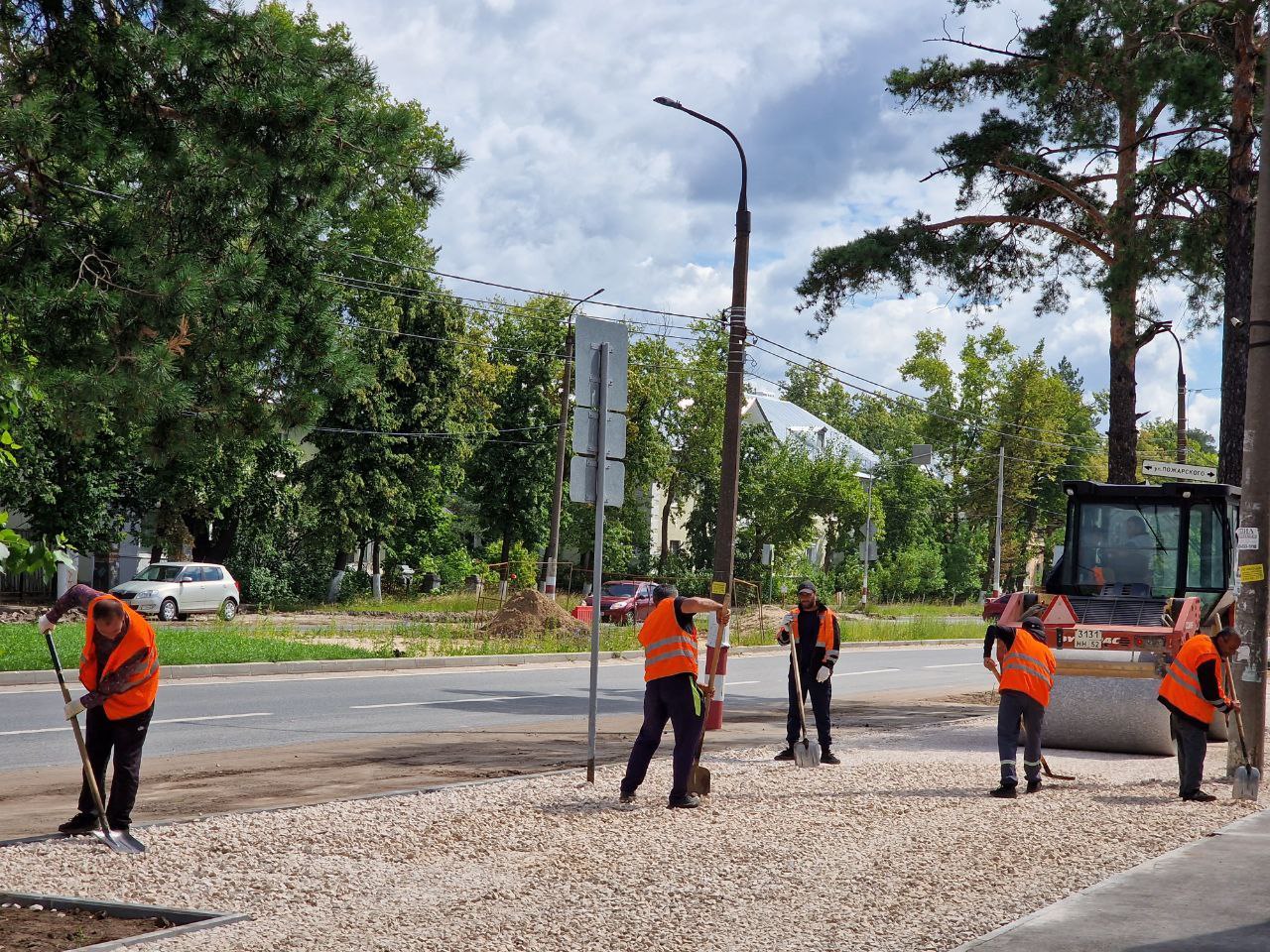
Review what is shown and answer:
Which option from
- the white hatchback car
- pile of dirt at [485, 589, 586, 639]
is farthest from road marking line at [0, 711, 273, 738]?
the white hatchback car

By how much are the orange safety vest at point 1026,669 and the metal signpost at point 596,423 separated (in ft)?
10.9

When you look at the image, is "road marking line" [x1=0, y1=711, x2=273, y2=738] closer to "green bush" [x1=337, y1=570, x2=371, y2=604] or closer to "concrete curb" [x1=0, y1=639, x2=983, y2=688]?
"concrete curb" [x1=0, y1=639, x2=983, y2=688]

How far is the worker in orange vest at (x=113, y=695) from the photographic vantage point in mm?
7680

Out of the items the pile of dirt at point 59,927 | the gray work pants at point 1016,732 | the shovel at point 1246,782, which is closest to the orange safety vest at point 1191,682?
the shovel at point 1246,782

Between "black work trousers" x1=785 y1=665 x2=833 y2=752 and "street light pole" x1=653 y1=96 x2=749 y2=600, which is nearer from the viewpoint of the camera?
"black work trousers" x1=785 y1=665 x2=833 y2=752

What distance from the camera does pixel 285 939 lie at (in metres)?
5.61

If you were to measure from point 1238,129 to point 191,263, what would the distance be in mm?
14137

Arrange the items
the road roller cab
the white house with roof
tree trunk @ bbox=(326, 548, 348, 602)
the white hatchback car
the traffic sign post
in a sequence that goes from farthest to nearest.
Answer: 1. the white house with roof
2. tree trunk @ bbox=(326, 548, 348, 602)
3. the white hatchback car
4. the traffic sign post
5. the road roller cab

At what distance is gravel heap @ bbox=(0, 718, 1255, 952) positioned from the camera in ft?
19.3

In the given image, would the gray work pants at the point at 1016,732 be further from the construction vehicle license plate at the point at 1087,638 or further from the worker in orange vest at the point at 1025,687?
the construction vehicle license plate at the point at 1087,638

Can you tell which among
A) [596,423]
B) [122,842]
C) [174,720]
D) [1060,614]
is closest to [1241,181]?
[1060,614]

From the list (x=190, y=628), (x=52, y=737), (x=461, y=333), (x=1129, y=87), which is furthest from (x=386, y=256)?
(x=52, y=737)

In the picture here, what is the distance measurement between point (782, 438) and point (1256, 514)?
72.3m

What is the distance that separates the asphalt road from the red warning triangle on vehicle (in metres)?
5.49
